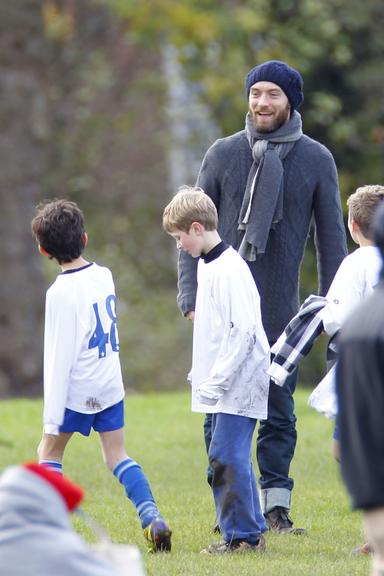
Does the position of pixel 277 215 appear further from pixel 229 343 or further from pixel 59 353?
pixel 59 353

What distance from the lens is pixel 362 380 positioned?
4.33m

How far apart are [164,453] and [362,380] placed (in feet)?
25.8

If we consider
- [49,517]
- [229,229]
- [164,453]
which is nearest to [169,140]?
[164,453]

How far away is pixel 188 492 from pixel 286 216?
2.47m

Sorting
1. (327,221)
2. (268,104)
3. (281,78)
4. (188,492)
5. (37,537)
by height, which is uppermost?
(281,78)

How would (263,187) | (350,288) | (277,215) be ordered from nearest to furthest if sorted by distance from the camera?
(350,288) < (263,187) < (277,215)

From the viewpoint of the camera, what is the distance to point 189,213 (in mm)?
7242

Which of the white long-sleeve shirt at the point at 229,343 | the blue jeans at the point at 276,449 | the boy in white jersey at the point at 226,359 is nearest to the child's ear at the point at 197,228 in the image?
the boy in white jersey at the point at 226,359

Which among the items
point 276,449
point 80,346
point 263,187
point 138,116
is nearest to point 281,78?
point 263,187

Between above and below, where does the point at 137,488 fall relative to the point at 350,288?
below

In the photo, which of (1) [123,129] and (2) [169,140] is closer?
(2) [169,140]

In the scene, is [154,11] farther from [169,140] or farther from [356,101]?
[356,101]

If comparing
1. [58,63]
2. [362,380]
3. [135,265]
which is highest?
[58,63]

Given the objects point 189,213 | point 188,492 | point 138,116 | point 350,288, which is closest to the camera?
point 350,288
